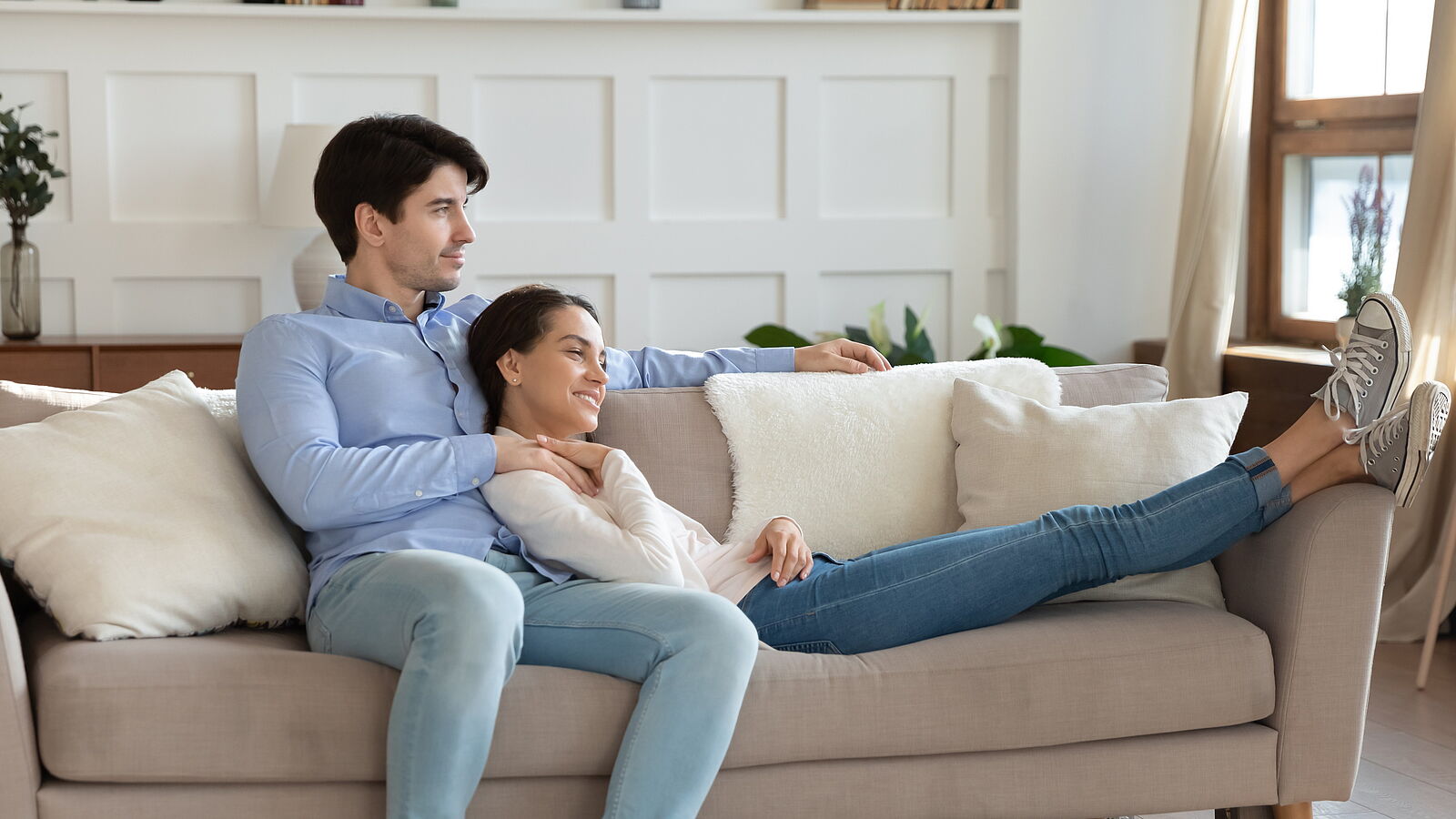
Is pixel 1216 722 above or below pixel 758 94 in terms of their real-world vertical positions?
below

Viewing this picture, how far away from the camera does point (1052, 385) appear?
2430 mm

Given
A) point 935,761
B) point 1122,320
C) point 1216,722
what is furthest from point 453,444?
point 1122,320

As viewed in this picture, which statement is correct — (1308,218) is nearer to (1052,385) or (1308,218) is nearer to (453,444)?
(1052,385)

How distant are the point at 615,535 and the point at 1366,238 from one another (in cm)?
261

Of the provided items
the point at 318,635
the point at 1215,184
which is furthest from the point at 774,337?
the point at 318,635

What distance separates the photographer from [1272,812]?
2025 mm

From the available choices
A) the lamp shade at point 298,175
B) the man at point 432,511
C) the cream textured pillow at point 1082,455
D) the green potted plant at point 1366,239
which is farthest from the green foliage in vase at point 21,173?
the green potted plant at point 1366,239

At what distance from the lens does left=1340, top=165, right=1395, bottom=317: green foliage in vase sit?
3527 millimetres

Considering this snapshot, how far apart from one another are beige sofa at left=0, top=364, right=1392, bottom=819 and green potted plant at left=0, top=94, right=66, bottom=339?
6.53 ft

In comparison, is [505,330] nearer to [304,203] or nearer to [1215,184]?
[304,203]

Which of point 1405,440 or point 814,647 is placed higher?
point 1405,440

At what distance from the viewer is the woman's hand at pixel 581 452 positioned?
6.75 ft

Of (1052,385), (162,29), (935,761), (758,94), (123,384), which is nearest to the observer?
(935,761)

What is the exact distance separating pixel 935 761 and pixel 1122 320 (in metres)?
2.82
